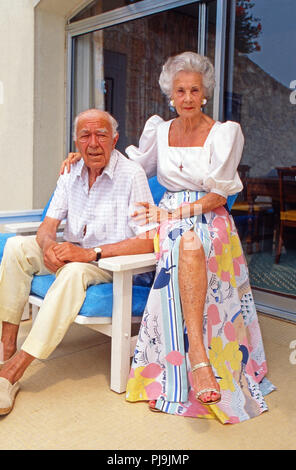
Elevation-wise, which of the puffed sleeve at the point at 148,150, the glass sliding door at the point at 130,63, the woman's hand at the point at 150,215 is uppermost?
the glass sliding door at the point at 130,63

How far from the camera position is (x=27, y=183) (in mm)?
4410

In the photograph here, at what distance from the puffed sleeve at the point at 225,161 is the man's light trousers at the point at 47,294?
63 centimetres

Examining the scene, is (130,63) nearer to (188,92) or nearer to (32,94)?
(32,94)

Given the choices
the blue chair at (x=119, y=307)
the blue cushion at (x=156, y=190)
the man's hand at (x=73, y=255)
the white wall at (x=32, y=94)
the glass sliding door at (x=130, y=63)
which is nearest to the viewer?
the blue chair at (x=119, y=307)

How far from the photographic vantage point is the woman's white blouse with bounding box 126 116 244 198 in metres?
2.16

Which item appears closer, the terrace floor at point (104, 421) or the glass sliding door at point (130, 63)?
the terrace floor at point (104, 421)

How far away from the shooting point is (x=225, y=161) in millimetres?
2143

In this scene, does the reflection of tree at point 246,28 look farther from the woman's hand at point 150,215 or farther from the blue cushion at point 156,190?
the woman's hand at point 150,215

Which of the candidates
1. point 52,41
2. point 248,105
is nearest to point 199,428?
point 248,105

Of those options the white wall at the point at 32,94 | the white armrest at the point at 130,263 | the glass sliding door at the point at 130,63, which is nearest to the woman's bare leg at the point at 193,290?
the white armrest at the point at 130,263

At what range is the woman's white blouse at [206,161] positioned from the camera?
216cm

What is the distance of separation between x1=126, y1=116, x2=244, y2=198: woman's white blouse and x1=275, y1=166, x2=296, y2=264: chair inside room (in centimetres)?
98

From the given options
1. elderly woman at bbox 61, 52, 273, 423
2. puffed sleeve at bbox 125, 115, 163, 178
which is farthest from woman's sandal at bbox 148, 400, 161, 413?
puffed sleeve at bbox 125, 115, 163, 178
